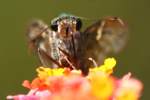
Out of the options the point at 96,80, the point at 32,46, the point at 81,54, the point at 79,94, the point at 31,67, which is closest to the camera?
the point at 79,94

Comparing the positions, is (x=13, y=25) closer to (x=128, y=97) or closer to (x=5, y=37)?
(x=5, y=37)

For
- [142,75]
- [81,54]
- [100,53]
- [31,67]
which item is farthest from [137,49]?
[81,54]

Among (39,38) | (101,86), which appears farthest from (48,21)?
(101,86)

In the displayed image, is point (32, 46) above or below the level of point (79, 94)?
above

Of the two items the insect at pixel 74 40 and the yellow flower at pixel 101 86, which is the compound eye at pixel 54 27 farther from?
the yellow flower at pixel 101 86

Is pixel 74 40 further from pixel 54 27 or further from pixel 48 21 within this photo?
pixel 48 21

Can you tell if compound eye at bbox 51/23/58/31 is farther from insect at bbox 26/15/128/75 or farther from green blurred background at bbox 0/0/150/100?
green blurred background at bbox 0/0/150/100

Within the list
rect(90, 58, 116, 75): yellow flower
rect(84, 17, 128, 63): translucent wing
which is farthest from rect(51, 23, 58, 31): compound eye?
rect(90, 58, 116, 75): yellow flower
